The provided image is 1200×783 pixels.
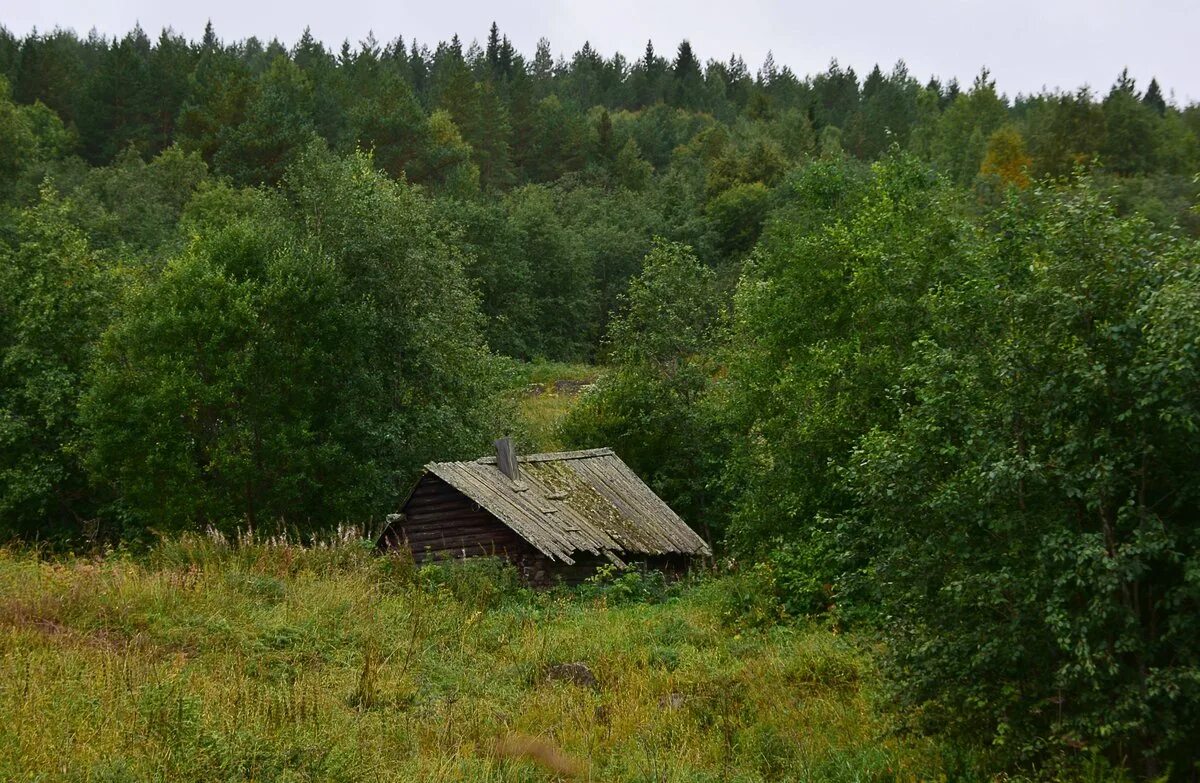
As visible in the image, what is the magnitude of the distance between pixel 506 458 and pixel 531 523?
242cm

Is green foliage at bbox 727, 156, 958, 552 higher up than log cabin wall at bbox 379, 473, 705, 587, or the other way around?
green foliage at bbox 727, 156, 958, 552

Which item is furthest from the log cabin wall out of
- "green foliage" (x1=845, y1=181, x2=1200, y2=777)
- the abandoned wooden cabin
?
"green foliage" (x1=845, y1=181, x2=1200, y2=777)

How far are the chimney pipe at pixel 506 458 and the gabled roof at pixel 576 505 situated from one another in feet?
0.54

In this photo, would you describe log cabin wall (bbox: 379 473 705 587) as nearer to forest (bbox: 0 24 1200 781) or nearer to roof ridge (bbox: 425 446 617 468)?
roof ridge (bbox: 425 446 617 468)

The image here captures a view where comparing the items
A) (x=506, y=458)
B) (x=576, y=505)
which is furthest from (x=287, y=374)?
(x=576, y=505)

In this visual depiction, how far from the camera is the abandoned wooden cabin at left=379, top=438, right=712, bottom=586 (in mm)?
23234

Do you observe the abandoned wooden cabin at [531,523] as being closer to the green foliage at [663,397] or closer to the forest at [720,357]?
the forest at [720,357]

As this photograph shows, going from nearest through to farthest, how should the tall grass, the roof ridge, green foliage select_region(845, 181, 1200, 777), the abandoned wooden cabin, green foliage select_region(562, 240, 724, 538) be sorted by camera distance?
green foliage select_region(845, 181, 1200, 777) < the tall grass < the abandoned wooden cabin < the roof ridge < green foliage select_region(562, 240, 724, 538)

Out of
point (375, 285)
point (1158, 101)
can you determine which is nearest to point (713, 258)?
point (375, 285)

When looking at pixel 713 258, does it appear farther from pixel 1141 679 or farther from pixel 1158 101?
pixel 1158 101

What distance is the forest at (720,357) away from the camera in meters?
8.34

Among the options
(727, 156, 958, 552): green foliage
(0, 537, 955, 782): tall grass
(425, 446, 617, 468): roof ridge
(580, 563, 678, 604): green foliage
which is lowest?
(580, 563, 678, 604): green foliage

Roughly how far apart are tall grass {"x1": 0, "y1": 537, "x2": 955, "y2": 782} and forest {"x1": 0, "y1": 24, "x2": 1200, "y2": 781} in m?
1.26

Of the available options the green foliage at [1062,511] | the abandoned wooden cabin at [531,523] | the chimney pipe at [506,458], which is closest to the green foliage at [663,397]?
the abandoned wooden cabin at [531,523]
